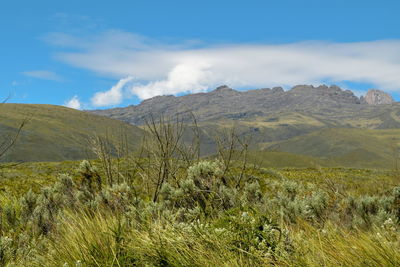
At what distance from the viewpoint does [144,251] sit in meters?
3.88

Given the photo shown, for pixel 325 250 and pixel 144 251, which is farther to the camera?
pixel 144 251

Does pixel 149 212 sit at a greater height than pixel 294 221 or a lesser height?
greater

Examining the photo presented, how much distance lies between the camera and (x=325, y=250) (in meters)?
3.47

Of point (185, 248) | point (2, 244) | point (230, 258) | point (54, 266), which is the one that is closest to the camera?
point (230, 258)

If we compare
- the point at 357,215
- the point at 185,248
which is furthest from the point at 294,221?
the point at 185,248

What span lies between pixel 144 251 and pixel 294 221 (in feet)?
11.1

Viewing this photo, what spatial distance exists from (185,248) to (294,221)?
10.3ft

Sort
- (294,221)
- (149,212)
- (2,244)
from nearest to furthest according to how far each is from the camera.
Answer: (2,244)
(149,212)
(294,221)

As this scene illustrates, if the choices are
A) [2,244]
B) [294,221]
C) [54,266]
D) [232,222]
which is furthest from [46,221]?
[294,221]

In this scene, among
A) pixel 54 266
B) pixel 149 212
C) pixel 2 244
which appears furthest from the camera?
pixel 149 212

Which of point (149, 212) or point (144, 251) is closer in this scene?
point (144, 251)

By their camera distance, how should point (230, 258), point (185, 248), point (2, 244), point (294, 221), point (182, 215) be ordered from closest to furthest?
point (230, 258)
point (185, 248)
point (2, 244)
point (294, 221)
point (182, 215)

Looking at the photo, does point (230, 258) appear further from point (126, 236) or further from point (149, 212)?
point (149, 212)

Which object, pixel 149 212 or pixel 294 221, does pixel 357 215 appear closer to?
pixel 294 221
